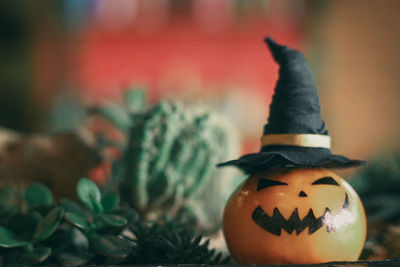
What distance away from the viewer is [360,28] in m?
2.11

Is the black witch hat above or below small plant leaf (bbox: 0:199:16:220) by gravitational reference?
above

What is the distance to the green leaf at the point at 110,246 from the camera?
1.04ft

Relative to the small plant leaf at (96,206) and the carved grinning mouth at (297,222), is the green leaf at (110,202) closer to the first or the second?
the small plant leaf at (96,206)

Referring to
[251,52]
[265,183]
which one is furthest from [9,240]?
[251,52]

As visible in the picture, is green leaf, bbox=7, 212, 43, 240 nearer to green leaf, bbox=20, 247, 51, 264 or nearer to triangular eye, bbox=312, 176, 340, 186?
green leaf, bbox=20, 247, 51, 264

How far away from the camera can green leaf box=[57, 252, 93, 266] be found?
32 centimetres

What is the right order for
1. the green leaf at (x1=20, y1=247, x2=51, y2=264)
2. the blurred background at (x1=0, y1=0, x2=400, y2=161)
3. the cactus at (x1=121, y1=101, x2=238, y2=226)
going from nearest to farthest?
the green leaf at (x1=20, y1=247, x2=51, y2=264) < the cactus at (x1=121, y1=101, x2=238, y2=226) < the blurred background at (x1=0, y1=0, x2=400, y2=161)

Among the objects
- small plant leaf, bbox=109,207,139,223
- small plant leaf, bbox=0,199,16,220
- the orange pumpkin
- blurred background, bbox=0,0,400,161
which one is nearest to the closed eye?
the orange pumpkin

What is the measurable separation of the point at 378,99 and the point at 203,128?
5.88ft

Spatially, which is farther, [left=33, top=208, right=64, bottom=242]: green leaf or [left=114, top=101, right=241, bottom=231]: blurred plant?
[left=114, top=101, right=241, bottom=231]: blurred plant

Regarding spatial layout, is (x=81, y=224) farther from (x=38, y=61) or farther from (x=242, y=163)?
(x=38, y=61)

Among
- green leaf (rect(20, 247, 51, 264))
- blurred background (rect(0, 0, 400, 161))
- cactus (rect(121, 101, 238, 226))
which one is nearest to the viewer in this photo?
green leaf (rect(20, 247, 51, 264))

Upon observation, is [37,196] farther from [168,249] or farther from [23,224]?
[168,249]

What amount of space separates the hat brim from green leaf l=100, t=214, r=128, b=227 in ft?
0.33
